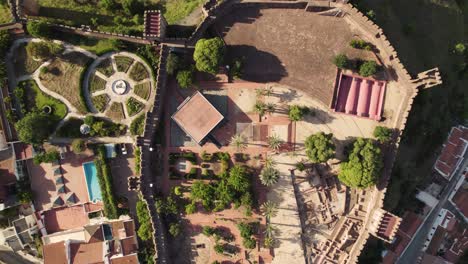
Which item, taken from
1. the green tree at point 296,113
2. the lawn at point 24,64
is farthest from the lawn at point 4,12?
the green tree at point 296,113

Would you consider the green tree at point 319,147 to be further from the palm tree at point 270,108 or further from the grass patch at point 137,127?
the grass patch at point 137,127

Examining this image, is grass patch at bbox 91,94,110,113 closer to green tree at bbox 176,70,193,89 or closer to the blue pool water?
the blue pool water

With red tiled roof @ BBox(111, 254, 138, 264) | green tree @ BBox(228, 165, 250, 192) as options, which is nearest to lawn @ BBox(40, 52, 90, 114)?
red tiled roof @ BBox(111, 254, 138, 264)

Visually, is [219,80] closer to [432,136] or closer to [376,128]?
[376,128]

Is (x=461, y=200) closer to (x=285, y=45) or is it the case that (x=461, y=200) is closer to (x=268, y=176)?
(x=268, y=176)

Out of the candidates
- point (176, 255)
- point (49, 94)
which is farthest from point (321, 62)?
point (49, 94)

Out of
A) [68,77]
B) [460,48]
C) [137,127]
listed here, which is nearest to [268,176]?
[137,127]
